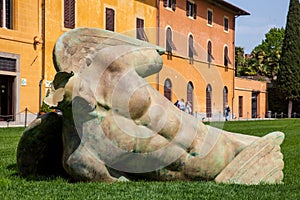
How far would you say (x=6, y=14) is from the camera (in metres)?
24.0

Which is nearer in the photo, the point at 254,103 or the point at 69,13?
the point at 69,13

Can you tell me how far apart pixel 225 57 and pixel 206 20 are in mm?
4597

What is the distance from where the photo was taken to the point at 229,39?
46.2 m

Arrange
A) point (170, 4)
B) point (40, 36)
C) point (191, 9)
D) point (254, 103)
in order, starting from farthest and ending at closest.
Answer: point (254, 103)
point (191, 9)
point (170, 4)
point (40, 36)

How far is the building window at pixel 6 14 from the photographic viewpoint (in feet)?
77.5

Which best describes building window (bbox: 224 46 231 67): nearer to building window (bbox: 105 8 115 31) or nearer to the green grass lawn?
building window (bbox: 105 8 115 31)

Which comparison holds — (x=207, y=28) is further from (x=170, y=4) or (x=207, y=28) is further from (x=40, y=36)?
(x=40, y=36)

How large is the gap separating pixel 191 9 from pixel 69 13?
47.4ft

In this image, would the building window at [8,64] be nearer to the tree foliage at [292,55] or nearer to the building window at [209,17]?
the building window at [209,17]

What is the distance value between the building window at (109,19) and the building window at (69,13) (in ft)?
9.67

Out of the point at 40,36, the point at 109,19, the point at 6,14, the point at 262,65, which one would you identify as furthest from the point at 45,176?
the point at 262,65

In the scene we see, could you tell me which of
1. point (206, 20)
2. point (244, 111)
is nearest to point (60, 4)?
point (206, 20)

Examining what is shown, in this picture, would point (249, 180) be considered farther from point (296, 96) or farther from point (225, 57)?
point (296, 96)

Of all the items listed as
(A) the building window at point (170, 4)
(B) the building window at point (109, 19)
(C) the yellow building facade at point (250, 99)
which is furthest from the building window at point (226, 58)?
(B) the building window at point (109, 19)
